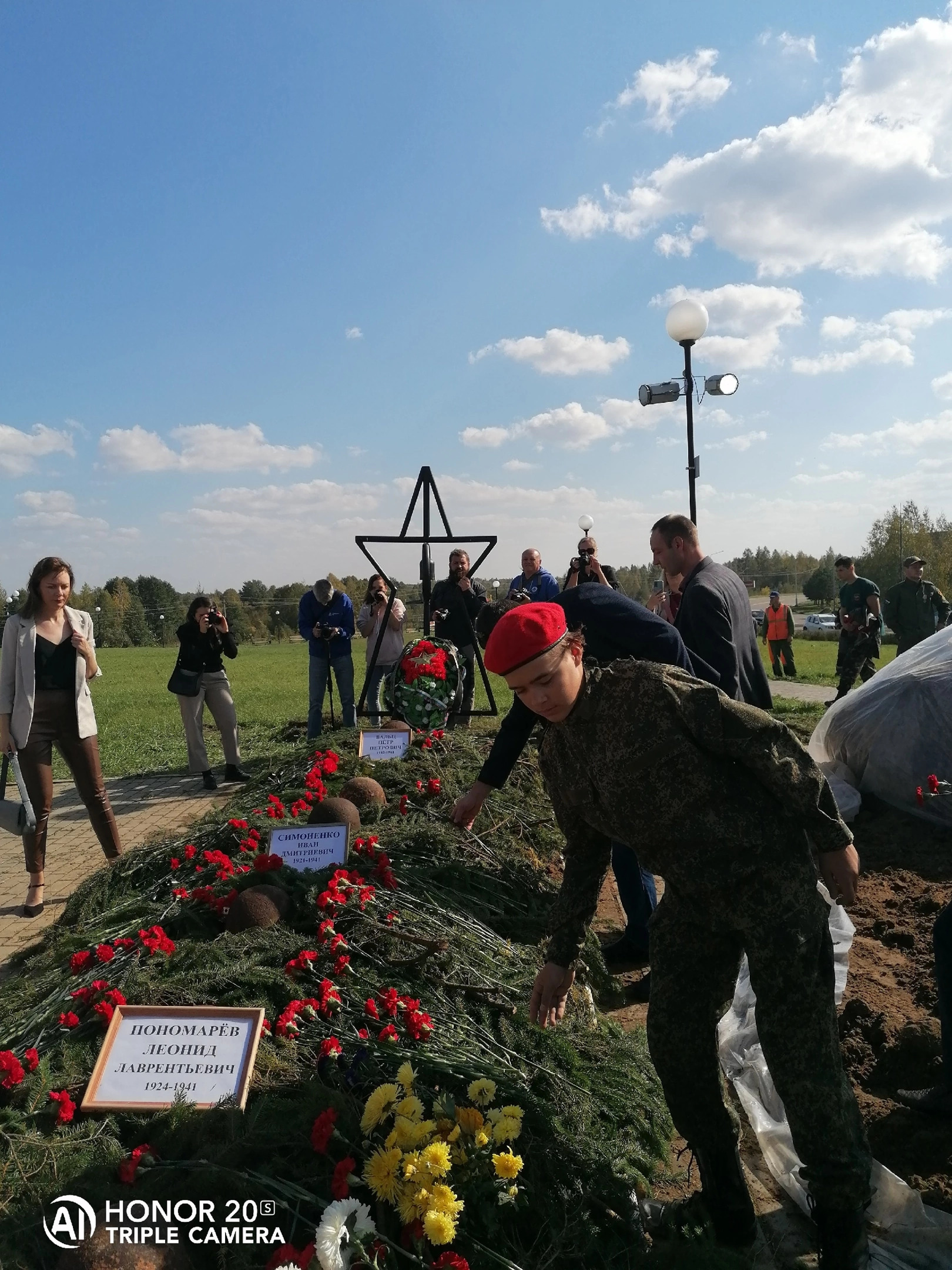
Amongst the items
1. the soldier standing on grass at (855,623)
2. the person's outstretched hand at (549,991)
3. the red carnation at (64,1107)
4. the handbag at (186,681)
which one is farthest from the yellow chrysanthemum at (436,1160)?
the soldier standing on grass at (855,623)

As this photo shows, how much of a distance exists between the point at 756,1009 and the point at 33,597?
4457mm

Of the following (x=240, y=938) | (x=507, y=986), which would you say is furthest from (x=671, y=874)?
(x=240, y=938)

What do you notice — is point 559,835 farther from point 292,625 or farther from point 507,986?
point 292,625

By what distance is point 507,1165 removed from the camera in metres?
1.90

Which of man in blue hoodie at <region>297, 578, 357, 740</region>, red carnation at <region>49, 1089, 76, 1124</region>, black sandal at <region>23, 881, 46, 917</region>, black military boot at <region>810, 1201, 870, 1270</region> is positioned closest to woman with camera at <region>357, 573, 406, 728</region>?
man in blue hoodie at <region>297, 578, 357, 740</region>

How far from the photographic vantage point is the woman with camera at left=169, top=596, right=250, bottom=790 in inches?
305

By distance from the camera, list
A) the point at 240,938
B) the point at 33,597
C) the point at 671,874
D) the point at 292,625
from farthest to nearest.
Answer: the point at 292,625 < the point at 33,597 < the point at 240,938 < the point at 671,874

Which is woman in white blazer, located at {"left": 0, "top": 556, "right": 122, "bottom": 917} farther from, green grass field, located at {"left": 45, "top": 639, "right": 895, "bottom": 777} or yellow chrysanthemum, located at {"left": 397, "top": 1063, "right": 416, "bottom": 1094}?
green grass field, located at {"left": 45, "top": 639, "right": 895, "bottom": 777}

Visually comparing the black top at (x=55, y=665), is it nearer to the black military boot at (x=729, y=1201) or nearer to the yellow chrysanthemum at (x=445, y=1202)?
the yellow chrysanthemum at (x=445, y=1202)

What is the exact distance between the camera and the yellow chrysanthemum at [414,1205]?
70.9 inches

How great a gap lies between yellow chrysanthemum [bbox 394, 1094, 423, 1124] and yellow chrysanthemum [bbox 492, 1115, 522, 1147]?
0.18 meters

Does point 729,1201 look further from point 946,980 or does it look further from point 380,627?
point 380,627

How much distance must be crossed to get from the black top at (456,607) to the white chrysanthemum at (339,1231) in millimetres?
5625

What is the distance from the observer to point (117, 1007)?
2553mm
